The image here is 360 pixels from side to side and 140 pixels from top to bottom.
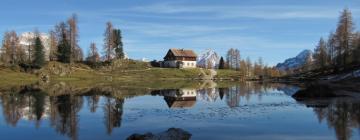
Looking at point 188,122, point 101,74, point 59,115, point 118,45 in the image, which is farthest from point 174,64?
point 188,122

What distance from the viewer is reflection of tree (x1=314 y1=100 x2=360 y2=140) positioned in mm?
26281

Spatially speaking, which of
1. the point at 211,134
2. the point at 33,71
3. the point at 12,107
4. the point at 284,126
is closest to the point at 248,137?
the point at 211,134

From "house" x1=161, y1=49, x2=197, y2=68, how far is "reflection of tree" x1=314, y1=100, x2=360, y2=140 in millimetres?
144807

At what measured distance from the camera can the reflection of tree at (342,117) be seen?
26.3 metres

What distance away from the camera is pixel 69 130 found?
28297 mm

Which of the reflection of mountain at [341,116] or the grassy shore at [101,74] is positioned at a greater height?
the grassy shore at [101,74]

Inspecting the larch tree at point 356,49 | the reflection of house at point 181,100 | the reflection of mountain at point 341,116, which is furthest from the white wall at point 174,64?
the reflection of mountain at point 341,116

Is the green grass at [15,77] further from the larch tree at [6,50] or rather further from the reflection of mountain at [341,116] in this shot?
the reflection of mountain at [341,116]

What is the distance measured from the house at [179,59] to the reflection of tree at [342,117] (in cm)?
14481

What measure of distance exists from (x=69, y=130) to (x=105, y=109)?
13548 mm

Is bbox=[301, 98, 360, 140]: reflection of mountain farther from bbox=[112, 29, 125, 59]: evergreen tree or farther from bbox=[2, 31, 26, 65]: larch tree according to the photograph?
bbox=[112, 29, 125, 59]: evergreen tree

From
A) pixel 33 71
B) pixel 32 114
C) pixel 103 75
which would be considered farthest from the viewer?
pixel 103 75

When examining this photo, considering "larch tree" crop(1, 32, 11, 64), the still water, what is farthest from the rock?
"larch tree" crop(1, 32, 11, 64)

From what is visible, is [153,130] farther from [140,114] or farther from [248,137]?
[140,114]
